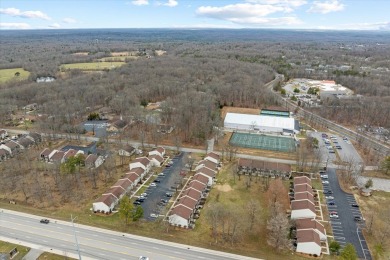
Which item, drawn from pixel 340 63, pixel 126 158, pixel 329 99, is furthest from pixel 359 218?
pixel 340 63

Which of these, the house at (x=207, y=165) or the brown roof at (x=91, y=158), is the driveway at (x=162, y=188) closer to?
the house at (x=207, y=165)

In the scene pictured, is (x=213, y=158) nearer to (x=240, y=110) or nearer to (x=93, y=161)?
(x=93, y=161)

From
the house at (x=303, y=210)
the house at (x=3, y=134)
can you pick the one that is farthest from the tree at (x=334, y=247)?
the house at (x=3, y=134)

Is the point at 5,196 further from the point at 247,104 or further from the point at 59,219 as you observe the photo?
the point at 247,104

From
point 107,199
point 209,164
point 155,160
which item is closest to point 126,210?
point 107,199

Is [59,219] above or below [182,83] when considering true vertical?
below
